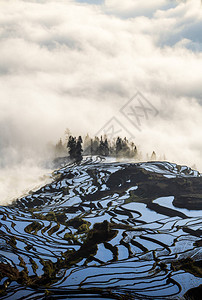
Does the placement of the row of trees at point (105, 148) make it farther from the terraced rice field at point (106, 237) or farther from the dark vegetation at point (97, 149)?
the terraced rice field at point (106, 237)

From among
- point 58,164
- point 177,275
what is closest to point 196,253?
point 177,275

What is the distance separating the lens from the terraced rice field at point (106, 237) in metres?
26.9

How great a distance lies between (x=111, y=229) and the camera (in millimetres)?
43281

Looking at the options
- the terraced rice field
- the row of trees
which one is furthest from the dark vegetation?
the terraced rice field

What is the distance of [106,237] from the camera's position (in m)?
40.4

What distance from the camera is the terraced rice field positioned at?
88.2 feet

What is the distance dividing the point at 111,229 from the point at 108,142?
6131 centimetres

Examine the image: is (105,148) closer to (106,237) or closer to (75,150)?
(75,150)

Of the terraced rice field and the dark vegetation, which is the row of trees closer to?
the dark vegetation

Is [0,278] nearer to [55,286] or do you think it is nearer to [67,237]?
[55,286]

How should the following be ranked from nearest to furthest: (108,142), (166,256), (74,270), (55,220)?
(74,270)
(166,256)
(55,220)
(108,142)

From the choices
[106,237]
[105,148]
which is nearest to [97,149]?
[105,148]

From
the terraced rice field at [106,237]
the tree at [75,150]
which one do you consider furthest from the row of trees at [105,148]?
the terraced rice field at [106,237]

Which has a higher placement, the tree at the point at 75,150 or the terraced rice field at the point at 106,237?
the tree at the point at 75,150
